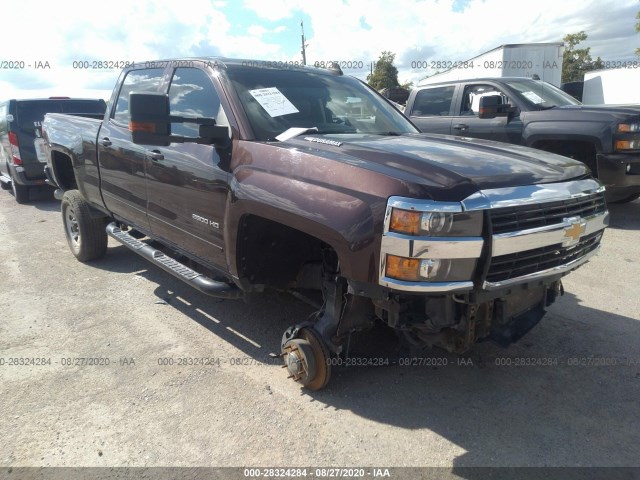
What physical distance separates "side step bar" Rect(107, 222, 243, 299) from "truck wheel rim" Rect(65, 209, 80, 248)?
1.30 meters

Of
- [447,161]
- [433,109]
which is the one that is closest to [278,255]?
[447,161]

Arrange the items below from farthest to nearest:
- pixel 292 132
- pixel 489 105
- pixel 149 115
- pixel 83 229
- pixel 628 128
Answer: pixel 489 105 < pixel 628 128 < pixel 83 229 < pixel 292 132 < pixel 149 115

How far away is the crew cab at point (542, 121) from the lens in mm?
6086

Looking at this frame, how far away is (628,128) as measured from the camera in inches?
238

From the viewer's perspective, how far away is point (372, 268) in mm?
2379

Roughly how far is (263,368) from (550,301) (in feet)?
A: 6.52

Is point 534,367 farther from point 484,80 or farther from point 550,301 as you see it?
point 484,80

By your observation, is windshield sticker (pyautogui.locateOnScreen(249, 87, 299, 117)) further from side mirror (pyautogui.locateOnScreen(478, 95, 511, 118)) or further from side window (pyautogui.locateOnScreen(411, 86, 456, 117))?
side window (pyautogui.locateOnScreen(411, 86, 456, 117))

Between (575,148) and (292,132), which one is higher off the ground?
(292,132)

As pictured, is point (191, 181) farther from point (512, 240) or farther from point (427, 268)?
point (512, 240)

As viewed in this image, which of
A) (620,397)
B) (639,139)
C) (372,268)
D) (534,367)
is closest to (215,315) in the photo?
(372,268)

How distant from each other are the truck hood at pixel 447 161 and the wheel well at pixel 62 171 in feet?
13.9

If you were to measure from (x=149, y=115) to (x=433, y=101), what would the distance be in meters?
6.46

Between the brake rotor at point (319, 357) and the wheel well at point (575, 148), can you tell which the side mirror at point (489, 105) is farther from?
the brake rotor at point (319, 357)
